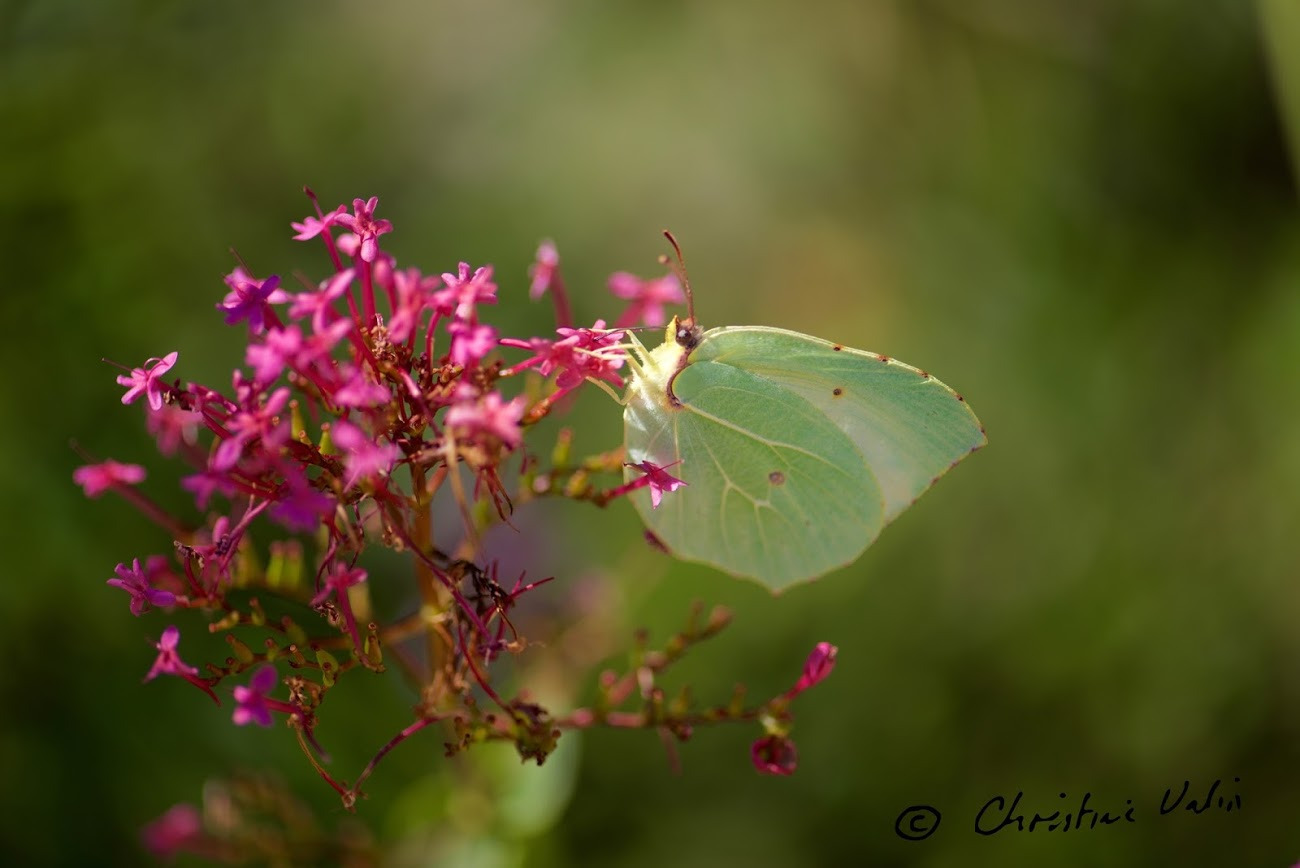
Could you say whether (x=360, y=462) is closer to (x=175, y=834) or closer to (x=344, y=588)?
(x=344, y=588)

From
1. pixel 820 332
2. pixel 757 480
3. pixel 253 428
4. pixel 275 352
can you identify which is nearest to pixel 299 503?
pixel 253 428

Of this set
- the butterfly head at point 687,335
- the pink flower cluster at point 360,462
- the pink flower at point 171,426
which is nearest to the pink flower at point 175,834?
the pink flower cluster at point 360,462

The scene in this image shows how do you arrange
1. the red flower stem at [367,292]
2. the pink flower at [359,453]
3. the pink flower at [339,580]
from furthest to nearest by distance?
the red flower stem at [367,292]
the pink flower at [339,580]
the pink flower at [359,453]

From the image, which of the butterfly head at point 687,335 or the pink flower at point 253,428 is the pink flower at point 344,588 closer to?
the pink flower at point 253,428

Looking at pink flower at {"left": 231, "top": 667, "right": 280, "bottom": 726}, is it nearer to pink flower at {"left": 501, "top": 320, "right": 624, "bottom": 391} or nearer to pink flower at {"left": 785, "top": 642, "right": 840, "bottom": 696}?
pink flower at {"left": 501, "top": 320, "right": 624, "bottom": 391}

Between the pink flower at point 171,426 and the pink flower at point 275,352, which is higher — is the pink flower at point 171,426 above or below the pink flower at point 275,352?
below

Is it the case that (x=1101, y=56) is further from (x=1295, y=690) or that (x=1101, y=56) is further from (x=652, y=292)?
(x=652, y=292)

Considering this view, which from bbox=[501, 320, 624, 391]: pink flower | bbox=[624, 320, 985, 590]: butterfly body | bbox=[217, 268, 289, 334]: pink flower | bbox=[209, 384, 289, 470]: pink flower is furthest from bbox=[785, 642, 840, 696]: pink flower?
bbox=[217, 268, 289, 334]: pink flower
